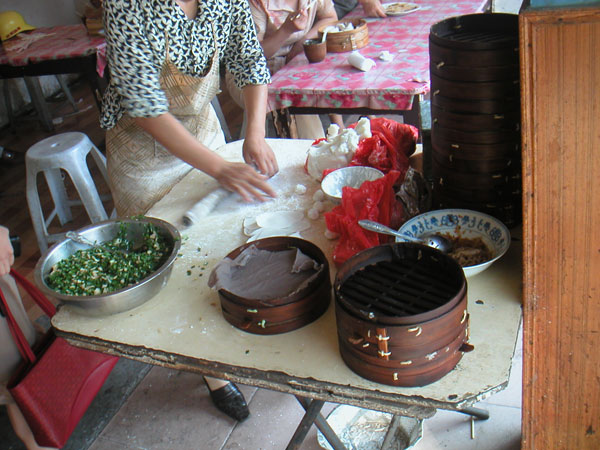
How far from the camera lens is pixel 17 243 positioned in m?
3.91

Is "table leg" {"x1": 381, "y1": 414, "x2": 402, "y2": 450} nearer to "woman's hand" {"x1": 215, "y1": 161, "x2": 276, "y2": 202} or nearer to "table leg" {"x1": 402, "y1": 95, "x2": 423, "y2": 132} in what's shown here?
→ "woman's hand" {"x1": 215, "y1": 161, "x2": 276, "y2": 202}

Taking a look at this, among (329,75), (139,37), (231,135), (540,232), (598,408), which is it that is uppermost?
(139,37)

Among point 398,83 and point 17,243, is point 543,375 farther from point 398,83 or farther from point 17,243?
point 17,243

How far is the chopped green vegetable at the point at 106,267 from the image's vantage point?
1.66 metres

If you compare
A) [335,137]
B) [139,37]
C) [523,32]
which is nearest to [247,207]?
[335,137]

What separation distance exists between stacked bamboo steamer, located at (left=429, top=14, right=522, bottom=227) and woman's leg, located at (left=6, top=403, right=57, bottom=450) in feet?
5.64

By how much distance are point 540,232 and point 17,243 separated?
3.56 meters

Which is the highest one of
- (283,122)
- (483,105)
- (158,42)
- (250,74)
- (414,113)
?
(158,42)

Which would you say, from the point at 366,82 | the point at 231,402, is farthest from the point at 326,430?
the point at 366,82

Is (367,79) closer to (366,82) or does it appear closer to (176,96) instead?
(366,82)

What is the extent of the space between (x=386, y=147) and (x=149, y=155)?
1.07 m

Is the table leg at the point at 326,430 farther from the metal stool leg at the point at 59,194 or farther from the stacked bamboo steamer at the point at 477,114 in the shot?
the metal stool leg at the point at 59,194

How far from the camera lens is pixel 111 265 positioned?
172 centimetres

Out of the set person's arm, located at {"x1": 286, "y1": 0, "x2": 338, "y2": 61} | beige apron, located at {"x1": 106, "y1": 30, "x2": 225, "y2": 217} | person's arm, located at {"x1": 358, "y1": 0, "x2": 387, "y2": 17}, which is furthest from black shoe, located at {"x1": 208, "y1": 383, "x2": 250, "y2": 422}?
person's arm, located at {"x1": 358, "y1": 0, "x2": 387, "y2": 17}
